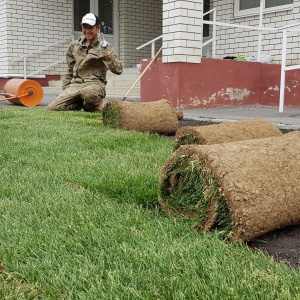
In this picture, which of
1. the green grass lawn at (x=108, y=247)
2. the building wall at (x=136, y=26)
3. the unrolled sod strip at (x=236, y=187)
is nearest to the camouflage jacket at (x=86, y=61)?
the green grass lawn at (x=108, y=247)

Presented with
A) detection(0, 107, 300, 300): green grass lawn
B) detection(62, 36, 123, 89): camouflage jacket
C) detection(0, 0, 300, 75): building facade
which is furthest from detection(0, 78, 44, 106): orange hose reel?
detection(0, 107, 300, 300): green grass lawn

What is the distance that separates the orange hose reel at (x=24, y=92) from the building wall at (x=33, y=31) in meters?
4.79

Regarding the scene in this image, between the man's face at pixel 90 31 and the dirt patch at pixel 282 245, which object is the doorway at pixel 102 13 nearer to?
the man's face at pixel 90 31

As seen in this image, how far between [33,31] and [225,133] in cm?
1202

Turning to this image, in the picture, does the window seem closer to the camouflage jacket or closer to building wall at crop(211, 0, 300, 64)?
building wall at crop(211, 0, 300, 64)

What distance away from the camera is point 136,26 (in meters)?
15.6

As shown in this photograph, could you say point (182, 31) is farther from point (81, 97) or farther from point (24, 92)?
point (24, 92)

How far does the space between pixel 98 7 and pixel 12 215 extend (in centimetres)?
1410

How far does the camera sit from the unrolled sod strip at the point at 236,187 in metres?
1.94

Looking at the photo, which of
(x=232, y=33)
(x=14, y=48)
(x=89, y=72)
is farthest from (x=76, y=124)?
(x=14, y=48)

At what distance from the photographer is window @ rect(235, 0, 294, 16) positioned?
9.91 meters

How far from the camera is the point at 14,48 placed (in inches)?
548

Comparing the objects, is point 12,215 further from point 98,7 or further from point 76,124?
point 98,7

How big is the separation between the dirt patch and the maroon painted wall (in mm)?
5894
